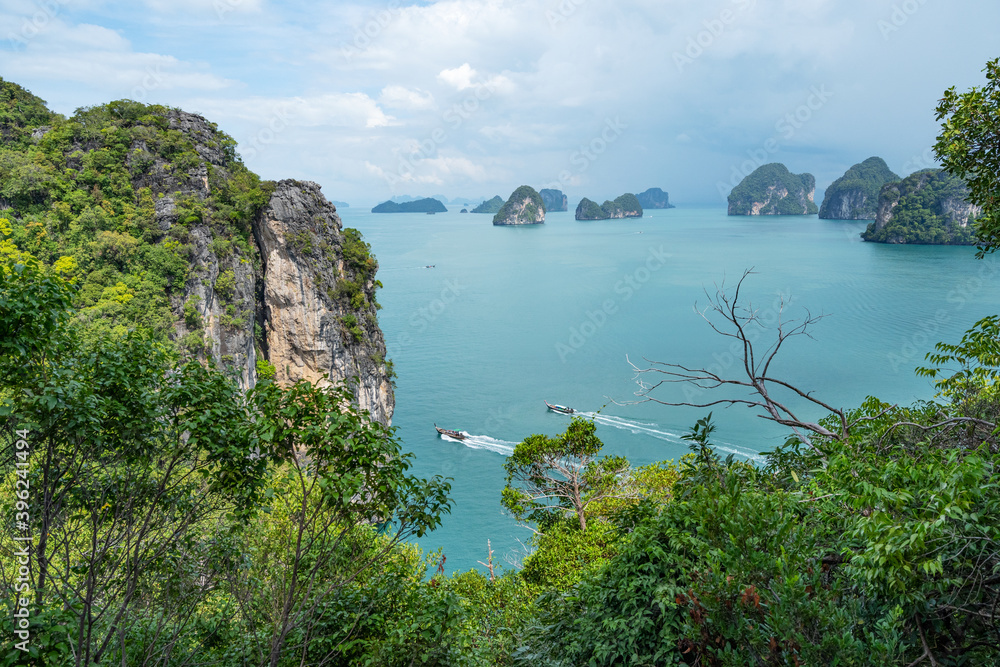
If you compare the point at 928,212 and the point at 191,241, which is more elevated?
the point at 928,212

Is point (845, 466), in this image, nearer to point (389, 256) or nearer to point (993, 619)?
point (993, 619)

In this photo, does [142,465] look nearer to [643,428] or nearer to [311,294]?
[311,294]

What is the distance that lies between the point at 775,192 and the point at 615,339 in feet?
549

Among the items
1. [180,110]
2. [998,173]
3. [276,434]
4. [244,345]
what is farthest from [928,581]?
[180,110]

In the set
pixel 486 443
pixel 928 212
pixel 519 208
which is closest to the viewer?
pixel 486 443

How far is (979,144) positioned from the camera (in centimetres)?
552

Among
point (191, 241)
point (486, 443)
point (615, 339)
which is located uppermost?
point (191, 241)

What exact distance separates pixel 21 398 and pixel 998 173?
9.52 metres

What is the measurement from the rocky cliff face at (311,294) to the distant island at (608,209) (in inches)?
6821

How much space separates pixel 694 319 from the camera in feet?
169

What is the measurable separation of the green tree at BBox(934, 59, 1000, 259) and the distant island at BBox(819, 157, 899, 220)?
16070cm

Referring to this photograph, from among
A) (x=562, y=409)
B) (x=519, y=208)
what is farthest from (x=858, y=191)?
(x=562, y=409)

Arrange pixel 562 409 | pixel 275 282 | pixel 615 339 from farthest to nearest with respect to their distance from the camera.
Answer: pixel 615 339, pixel 562 409, pixel 275 282

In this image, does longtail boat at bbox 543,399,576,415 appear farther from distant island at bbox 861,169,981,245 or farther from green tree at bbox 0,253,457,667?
distant island at bbox 861,169,981,245
